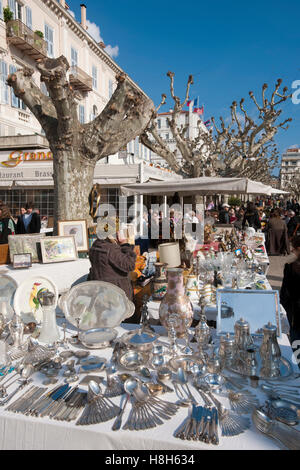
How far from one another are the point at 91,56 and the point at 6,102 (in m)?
9.32

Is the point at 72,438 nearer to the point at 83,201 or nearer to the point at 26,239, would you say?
the point at 26,239

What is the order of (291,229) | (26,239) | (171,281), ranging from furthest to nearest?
1. (291,229)
2. (26,239)
3. (171,281)

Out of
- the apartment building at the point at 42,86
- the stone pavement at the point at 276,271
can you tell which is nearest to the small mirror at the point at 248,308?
the stone pavement at the point at 276,271

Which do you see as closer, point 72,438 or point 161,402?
point 72,438

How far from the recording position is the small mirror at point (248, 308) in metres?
1.97

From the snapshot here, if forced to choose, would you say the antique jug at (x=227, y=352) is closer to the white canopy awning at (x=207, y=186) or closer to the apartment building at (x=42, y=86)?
the white canopy awning at (x=207, y=186)

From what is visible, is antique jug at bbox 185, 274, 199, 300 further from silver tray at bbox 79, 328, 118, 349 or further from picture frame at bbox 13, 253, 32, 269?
picture frame at bbox 13, 253, 32, 269

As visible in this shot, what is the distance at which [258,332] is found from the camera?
1952mm

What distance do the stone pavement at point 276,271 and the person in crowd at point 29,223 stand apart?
521 centimetres

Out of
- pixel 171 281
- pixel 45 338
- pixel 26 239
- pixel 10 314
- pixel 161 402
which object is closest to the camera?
pixel 161 402

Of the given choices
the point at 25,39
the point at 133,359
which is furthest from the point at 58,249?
the point at 25,39

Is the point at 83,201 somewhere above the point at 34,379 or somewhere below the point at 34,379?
above
